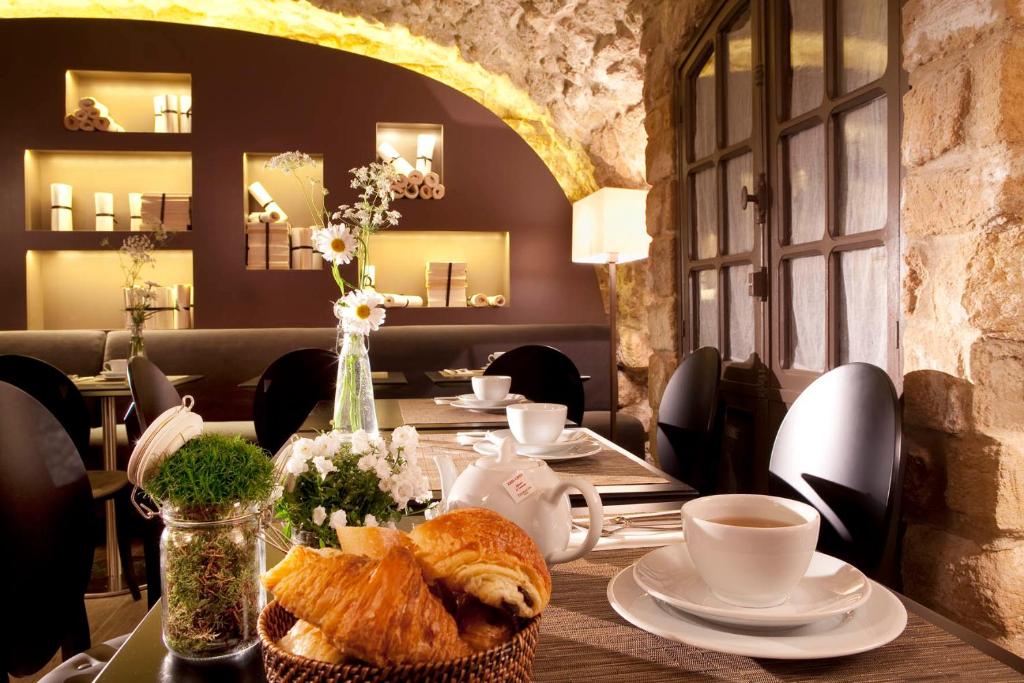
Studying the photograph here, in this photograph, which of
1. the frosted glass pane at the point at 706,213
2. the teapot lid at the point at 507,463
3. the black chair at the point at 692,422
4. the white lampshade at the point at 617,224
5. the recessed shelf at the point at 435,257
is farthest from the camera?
the recessed shelf at the point at 435,257

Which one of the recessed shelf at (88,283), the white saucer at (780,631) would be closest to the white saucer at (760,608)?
the white saucer at (780,631)

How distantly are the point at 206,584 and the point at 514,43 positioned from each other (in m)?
4.53

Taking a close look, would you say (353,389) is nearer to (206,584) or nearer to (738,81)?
(206,584)

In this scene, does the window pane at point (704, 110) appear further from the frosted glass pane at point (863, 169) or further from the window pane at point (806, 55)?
the frosted glass pane at point (863, 169)

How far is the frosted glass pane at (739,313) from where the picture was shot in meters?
2.67

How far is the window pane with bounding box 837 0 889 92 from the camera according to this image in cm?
191

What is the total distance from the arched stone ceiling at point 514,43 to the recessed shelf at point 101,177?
36.0 inches

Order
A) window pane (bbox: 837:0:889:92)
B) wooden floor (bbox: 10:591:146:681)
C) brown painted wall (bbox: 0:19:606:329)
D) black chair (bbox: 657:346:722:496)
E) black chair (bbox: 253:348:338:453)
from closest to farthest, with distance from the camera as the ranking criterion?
window pane (bbox: 837:0:889:92), black chair (bbox: 657:346:722:496), wooden floor (bbox: 10:591:146:681), black chair (bbox: 253:348:338:453), brown painted wall (bbox: 0:19:606:329)

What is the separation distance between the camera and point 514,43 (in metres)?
4.70

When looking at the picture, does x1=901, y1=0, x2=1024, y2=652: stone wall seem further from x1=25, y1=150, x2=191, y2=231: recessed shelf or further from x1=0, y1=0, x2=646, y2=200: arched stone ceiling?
x1=25, y1=150, x2=191, y2=231: recessed shelf

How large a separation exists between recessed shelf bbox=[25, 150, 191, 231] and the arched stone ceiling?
92cm

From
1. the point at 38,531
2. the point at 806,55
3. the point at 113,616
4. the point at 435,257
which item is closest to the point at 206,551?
the point at 38,531

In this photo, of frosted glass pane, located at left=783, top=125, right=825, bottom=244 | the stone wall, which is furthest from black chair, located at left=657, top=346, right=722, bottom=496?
the stone wall

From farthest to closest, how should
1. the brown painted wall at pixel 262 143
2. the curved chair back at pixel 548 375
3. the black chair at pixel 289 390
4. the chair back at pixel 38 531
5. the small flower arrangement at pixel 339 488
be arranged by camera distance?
the brown painted wall at pixel 262 143 → the curved chair back at pixel 548 375 → the black chair at pixel 289 390 → the chair back at pixel 38 531 → the small flower arrangement at pixel 339 488
